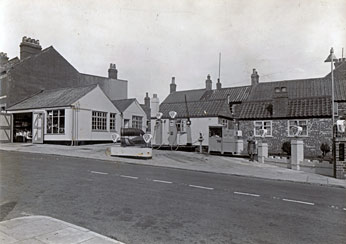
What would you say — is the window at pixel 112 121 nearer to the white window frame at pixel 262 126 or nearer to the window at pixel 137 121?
the window at pixel 137 121

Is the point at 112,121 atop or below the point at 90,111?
below

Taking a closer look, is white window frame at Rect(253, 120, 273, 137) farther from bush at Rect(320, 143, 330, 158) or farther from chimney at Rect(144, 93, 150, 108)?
chimney at Rect(144, 93, 150, 108)

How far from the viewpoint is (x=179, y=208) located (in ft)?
20.4

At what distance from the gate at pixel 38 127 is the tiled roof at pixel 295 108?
19.5 m

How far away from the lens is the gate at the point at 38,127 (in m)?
26.3

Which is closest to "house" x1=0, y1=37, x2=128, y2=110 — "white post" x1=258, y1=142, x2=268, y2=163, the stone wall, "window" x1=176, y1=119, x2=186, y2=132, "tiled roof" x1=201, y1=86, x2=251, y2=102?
"window" x1=176, y1=119, x2=186, y2=132

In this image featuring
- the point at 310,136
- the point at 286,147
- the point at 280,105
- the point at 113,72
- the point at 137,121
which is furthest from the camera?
the point at 113,72

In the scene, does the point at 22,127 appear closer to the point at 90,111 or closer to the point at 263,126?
the point at 90,111

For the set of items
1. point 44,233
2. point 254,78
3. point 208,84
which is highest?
point 254,78

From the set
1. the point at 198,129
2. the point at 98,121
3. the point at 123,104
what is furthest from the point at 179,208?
the point at 123,104

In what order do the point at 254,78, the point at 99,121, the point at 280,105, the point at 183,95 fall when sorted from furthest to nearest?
the point at 183,95 < the point at 254,78 < the point at 99,121 < the point at 280,105

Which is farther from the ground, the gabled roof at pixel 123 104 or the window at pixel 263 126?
the gabled roof at pixel 123 104

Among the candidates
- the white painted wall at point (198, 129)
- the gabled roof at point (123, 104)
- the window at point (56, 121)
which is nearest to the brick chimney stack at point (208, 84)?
the gabled roof at point (123, 104)

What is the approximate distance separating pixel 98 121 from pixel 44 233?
80.7 ft
